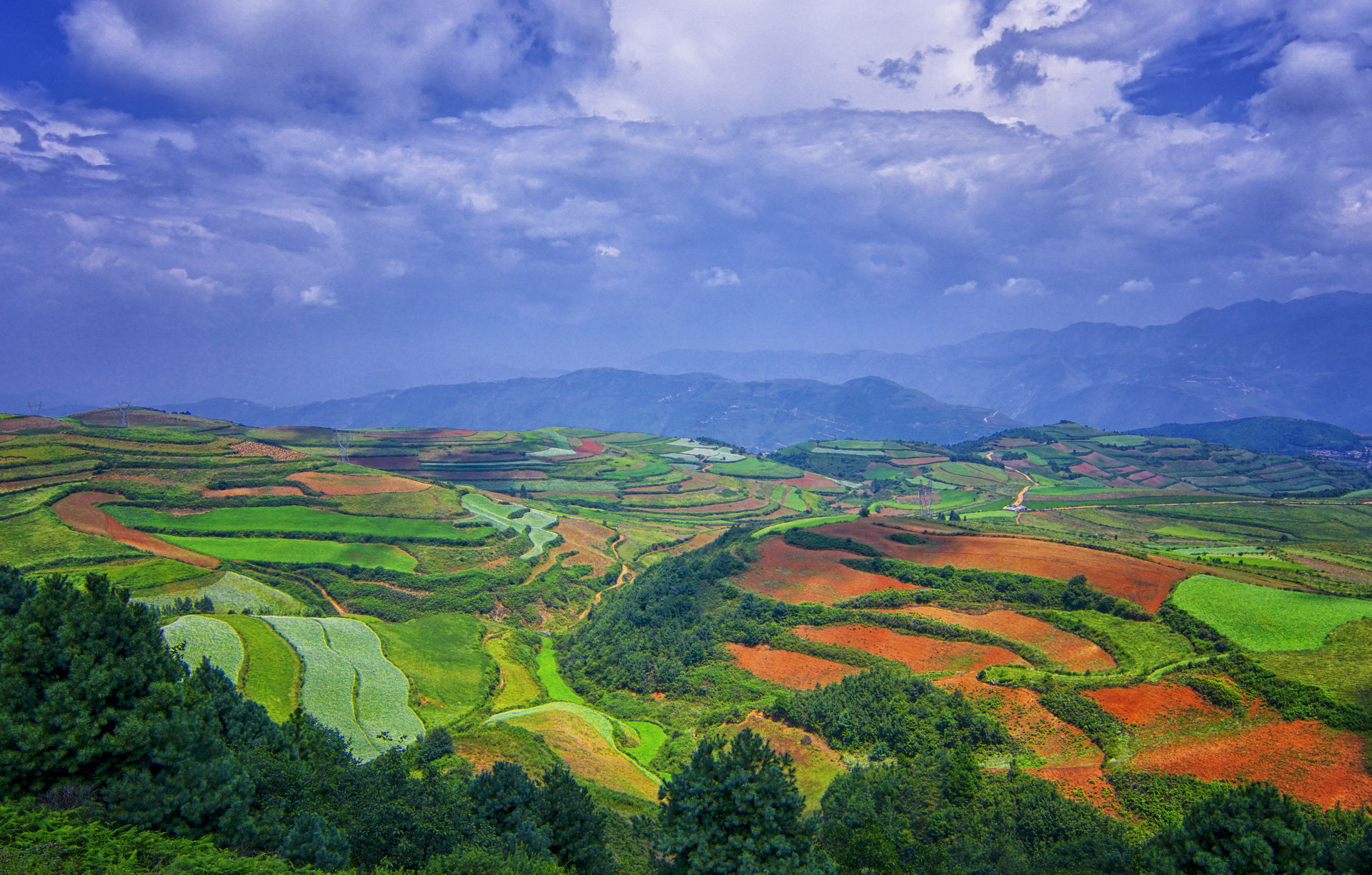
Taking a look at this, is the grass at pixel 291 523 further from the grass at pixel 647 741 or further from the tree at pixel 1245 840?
the tree at pixel 1245 840

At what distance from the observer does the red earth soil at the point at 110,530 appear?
6519 centimetres

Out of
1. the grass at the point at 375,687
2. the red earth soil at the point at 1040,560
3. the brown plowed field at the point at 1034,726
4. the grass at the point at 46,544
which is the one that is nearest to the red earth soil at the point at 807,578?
the red earth soil at the point at 1040,560

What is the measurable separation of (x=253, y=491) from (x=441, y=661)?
53.3 m

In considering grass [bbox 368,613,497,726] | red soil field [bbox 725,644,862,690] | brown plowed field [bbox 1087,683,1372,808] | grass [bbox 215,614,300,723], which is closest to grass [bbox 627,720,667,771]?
red soil field [bbox 725,644,862,690]

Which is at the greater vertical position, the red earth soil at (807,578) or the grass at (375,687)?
the red earth soil at (807,578)

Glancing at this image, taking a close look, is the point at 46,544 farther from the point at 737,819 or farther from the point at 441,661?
the point at 737,819

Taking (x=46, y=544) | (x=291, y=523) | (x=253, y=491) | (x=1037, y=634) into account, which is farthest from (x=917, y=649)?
(x=253, y=491)

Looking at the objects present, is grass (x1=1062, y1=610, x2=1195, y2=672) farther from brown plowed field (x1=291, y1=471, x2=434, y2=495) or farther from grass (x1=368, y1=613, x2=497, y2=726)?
brown plowed field (x1=291, y1=471, x2=434, y2=495)

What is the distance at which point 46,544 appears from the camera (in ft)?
201

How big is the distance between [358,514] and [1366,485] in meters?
198

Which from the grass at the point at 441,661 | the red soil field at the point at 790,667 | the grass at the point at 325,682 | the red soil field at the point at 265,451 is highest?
the red soil field at the point at 265,451

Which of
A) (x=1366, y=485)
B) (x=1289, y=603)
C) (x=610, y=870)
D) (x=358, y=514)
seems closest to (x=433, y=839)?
(x=610, y=870)

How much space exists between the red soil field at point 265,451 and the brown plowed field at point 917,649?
299 feet

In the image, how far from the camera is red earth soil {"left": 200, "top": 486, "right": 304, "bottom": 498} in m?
85.6
